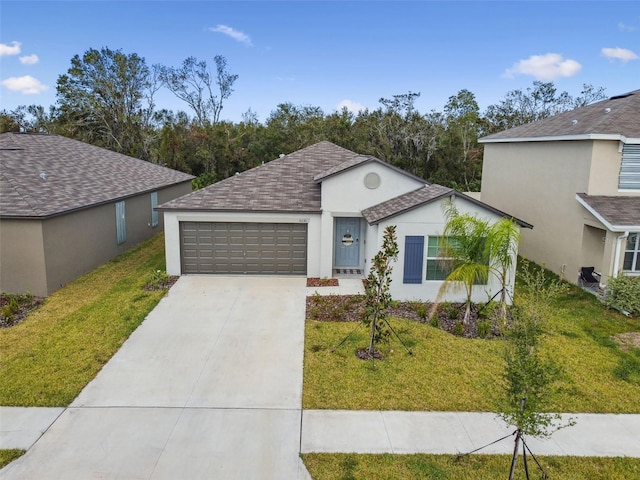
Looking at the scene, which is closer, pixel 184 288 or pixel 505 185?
pixel 184 288

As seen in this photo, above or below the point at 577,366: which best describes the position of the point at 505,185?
above

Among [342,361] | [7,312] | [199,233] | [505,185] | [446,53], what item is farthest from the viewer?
[446,53]

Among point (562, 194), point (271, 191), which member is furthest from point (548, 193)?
point (271, 191)

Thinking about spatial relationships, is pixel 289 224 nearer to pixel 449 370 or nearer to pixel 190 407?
pixel 449 370

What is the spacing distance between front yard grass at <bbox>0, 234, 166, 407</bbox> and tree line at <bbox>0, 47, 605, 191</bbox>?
19.3 metres

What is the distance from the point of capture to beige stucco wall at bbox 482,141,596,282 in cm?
1459

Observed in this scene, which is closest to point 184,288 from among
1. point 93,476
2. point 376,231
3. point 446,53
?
point 376,231

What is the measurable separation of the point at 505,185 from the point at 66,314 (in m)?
16.4

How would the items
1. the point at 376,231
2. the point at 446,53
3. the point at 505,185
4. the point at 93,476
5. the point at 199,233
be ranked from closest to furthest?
the point at 93,476 < the point at 376,231 < the point at 199,233 < the point at 505,185 < the point at 446,53

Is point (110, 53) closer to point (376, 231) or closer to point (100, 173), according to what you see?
point (100, 173)

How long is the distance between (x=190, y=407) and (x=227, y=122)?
34.7m

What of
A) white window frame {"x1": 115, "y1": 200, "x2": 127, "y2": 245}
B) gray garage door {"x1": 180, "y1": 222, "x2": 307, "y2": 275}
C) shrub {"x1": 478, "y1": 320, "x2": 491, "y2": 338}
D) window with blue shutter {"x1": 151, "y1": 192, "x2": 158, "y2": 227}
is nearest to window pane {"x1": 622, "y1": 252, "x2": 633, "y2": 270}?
shrub {"x1": 478, "y1": 320, "x2": 491, "y2": 338}

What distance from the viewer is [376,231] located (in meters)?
13.6

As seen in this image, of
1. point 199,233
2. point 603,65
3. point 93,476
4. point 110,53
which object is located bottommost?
point 93,476
